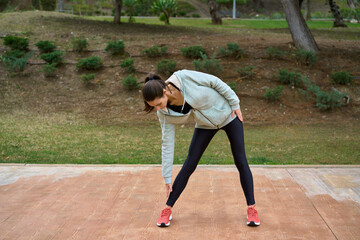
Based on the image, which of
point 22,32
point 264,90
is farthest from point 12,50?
point 264,90

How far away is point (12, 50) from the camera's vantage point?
12000 mm

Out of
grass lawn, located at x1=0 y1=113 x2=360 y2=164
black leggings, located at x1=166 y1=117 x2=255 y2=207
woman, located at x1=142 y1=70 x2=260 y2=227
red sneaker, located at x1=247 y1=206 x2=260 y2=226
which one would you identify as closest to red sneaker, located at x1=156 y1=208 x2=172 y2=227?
woman, located at x1=142 y1=70 x2=260 y2=227

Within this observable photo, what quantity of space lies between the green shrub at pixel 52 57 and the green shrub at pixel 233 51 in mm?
4398

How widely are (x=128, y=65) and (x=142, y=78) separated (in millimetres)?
587

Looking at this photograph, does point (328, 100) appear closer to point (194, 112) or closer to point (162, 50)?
point (162, 50)

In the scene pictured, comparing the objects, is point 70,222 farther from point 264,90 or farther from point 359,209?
point 264,90

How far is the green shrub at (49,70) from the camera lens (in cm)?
1091

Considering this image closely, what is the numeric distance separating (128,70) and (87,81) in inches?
43.7

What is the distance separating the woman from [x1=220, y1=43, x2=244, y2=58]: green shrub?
776 cm

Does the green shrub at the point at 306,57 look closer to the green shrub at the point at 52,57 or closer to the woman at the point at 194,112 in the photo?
the green shrub at the point at 52,57

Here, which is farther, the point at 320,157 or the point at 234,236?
the point at 320,157

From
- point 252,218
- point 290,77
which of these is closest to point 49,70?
point 290,77

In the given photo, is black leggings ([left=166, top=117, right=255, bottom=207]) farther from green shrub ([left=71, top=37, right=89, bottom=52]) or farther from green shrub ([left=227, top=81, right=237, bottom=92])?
green shrub ([left=71, top=37, right=89, bottom=52])

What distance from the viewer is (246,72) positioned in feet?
34.0
